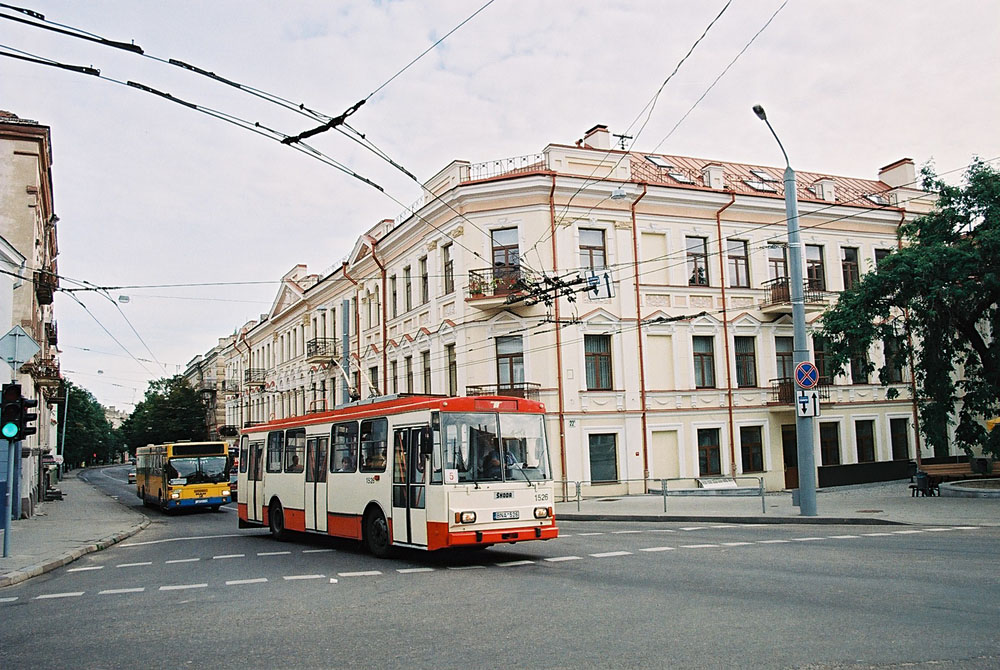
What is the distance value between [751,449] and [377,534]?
21.7 metres

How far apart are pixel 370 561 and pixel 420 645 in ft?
23.1

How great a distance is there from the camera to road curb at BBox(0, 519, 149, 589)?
13055mm

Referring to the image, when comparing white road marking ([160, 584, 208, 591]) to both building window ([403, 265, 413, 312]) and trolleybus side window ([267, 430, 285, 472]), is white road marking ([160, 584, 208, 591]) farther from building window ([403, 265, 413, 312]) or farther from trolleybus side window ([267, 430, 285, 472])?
building window ([403, 265, 413, 312])

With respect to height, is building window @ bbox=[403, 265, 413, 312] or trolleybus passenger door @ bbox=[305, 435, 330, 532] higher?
building window @ bbox=[403, 265, 413, 312]

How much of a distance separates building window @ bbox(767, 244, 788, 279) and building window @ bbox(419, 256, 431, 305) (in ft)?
44.6

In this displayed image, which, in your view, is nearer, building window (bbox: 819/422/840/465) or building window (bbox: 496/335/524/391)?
building window (bbox: 496/335/524/391)

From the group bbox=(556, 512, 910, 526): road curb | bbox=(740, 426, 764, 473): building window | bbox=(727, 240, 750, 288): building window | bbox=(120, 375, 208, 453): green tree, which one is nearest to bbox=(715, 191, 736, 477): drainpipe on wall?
bbox=(727, 240, 750, 288): building window

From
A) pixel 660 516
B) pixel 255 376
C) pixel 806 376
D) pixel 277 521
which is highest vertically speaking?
pixel 255 376

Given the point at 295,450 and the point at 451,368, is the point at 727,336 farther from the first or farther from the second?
the point at 295,450

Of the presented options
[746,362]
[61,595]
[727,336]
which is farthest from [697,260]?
[61,595]

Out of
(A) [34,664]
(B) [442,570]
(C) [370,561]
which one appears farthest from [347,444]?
(A) [34,664]

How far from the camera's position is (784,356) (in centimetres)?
3434

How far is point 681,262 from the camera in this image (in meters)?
32.8

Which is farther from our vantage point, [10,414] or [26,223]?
[26,223]
